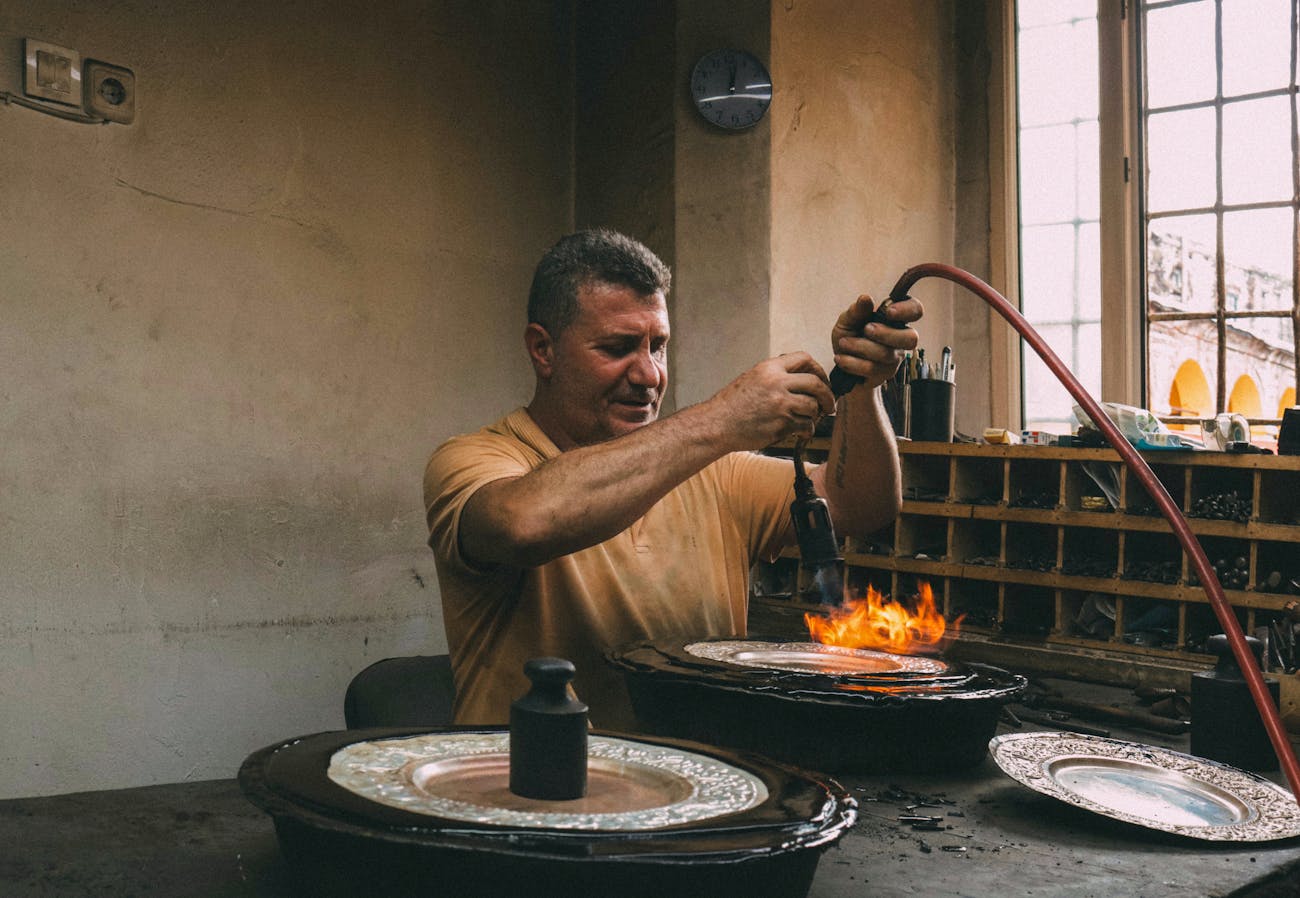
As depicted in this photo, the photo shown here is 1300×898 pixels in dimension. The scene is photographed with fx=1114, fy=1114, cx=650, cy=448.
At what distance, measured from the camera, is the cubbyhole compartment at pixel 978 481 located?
327 centimetres

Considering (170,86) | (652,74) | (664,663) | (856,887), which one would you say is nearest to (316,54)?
(170,86)

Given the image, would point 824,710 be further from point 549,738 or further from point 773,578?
point 773,578

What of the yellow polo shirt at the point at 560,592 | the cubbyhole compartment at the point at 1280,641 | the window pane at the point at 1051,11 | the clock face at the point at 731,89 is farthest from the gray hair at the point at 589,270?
the window pane at the point at 1051,11

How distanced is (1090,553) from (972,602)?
0.36 metres

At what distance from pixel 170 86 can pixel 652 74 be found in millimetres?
1639

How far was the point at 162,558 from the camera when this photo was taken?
321cm

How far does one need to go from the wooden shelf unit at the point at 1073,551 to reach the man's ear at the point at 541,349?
1.54 metres


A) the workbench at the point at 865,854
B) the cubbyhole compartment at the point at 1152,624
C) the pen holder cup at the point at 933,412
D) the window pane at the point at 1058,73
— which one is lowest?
the workbench at the point at 865,854

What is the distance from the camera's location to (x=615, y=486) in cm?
168

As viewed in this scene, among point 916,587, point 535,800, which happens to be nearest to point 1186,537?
point 535,800

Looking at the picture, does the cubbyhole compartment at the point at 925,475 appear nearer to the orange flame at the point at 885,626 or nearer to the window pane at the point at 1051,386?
the orange flame at the point at 885,626

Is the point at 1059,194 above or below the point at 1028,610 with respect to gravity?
above

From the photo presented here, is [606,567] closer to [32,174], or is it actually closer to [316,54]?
[32,174]

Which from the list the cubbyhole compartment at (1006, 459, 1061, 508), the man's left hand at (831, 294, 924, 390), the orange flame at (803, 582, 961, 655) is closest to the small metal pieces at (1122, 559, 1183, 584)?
the cubbyhole compartment at (1006, 459, 1061, 508)
